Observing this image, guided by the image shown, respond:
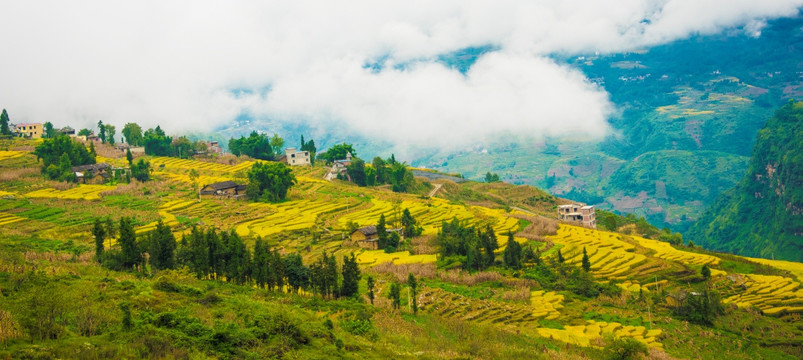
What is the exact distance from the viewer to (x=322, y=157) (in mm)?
93750

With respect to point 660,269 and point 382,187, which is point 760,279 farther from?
point 382,187

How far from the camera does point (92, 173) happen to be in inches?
2450

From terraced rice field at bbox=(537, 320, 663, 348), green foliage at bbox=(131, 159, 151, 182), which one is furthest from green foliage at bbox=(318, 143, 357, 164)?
terraced rice field at bbox=(537, 320, 663, 348)

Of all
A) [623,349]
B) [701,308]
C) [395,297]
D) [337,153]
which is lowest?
[701,308]

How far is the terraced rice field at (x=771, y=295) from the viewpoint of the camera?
3391cm

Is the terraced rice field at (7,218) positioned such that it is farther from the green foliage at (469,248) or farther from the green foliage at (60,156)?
the green foliage at (469,248)

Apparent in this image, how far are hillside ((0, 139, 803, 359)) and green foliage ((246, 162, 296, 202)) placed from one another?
155 cm

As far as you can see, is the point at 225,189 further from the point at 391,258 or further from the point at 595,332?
the point at 595,332

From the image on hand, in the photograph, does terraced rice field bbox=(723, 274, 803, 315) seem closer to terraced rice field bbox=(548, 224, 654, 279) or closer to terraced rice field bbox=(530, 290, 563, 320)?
terraced rice field bbox=(548, 224, 654, 279)

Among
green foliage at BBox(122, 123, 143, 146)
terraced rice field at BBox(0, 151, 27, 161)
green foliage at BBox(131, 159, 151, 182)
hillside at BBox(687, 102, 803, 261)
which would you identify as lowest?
hillside at BBox(687, 102, 803, 261)

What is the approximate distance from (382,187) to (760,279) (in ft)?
166

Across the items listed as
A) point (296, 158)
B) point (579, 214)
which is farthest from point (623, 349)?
point (296, 158)

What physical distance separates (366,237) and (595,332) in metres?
23.2

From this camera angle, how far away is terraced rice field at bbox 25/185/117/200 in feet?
172
